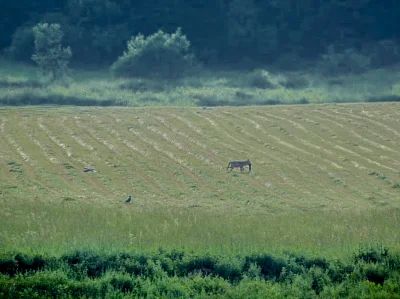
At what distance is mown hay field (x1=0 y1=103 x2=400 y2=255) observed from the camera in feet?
62.8

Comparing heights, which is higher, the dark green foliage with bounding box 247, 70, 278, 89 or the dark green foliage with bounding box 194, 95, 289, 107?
the dark green foliage with bounding box 247, 70, 278, 89

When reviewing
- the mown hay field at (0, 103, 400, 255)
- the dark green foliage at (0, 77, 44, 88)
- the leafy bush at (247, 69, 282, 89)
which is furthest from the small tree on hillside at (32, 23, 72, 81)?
the mown hay field at (0, 103, 400, 255)

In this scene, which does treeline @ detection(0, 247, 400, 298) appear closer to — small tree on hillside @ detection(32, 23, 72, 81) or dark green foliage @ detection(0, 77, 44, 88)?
dark green foliage @ detection(0, 77, 44, 88)

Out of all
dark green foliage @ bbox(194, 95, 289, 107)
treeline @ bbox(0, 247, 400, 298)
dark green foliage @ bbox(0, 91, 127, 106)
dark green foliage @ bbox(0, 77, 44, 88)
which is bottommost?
treeline @ bbox(0, 247, 400, 298)

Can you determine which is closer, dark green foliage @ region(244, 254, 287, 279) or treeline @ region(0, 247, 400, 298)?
treeline @ region(0, 247, 400, 298)

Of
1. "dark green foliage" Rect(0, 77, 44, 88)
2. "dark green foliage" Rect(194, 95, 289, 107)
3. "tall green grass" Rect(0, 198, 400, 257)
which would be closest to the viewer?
"tall green grass" Rect(0, 198, 400, 257)

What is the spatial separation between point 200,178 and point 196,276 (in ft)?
38.8

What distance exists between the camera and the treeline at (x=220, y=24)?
2854 inches

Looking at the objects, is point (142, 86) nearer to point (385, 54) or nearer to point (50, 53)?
point (50, 53)

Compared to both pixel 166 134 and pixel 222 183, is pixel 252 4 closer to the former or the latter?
pixel 166 134

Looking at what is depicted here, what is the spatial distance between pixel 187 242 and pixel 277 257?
237 cm

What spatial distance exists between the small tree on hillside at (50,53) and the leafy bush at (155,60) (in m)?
4.39

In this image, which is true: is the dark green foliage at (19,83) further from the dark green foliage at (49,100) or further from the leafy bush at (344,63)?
the leafy bush at (344,63)

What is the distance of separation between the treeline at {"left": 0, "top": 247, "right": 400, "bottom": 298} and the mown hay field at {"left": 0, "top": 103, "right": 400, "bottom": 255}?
2.83ft
